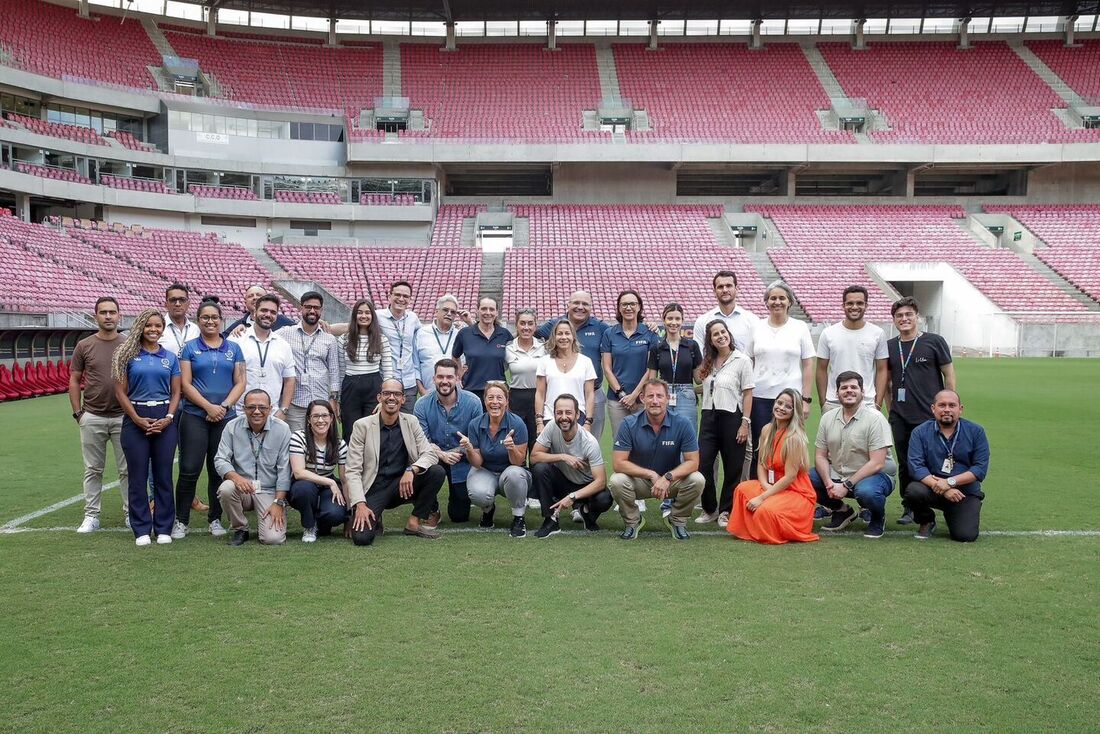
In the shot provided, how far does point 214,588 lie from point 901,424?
→ 5434mm

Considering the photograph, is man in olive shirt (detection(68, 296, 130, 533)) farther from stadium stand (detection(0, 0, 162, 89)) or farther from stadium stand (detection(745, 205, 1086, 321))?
stadium stand (detection(0, 0, 162, 89))

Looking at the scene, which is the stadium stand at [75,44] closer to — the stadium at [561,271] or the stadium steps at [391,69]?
the stadium at [561,271]

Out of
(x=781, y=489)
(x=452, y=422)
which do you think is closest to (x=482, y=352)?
(x=452, y=422)

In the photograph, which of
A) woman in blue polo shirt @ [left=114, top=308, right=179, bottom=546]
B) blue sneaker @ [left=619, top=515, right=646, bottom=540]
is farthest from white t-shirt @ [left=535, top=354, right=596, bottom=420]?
woman in blue polo shirt @ [left=114, top=308, right=179, bottom=546]

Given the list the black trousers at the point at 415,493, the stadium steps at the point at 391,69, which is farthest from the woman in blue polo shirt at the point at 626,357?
the stadium steps at the point at 391,69

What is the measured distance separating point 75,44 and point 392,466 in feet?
132

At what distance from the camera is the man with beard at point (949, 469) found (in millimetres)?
5598

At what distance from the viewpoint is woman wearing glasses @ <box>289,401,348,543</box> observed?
5.69 metres

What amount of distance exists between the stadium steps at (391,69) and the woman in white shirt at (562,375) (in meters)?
37.2

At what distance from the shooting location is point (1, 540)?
221 inches

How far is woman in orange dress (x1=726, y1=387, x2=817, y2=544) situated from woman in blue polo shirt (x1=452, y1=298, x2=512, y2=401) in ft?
8.32

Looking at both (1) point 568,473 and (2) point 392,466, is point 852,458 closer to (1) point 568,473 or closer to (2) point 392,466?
(1) point 568,473

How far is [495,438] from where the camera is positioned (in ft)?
20.5

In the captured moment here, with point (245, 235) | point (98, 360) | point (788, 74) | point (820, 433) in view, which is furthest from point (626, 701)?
point (788, 74)
